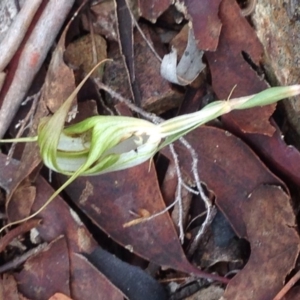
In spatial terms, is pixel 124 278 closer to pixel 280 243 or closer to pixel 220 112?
pixel 280 243

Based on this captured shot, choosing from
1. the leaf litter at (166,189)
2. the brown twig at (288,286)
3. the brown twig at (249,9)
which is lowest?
the brown twig at (288,286)

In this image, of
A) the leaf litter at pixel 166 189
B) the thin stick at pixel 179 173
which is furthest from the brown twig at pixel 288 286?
the thin stick at pixel 179 173

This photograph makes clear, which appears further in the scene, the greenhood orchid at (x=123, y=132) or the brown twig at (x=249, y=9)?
the brown twig at (x=249, y=9)

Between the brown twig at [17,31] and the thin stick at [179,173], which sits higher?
the brown twig at [17,31]

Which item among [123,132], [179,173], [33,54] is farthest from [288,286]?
[33,54]

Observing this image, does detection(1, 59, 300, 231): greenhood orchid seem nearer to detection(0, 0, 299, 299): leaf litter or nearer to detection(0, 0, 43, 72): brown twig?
detection(0, 0, 299, 299): leaf litter

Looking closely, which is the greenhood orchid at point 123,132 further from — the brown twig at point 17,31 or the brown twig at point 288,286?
the brown twig at point 288,286

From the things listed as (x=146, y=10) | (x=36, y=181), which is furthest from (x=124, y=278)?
(x=146, y=10)
